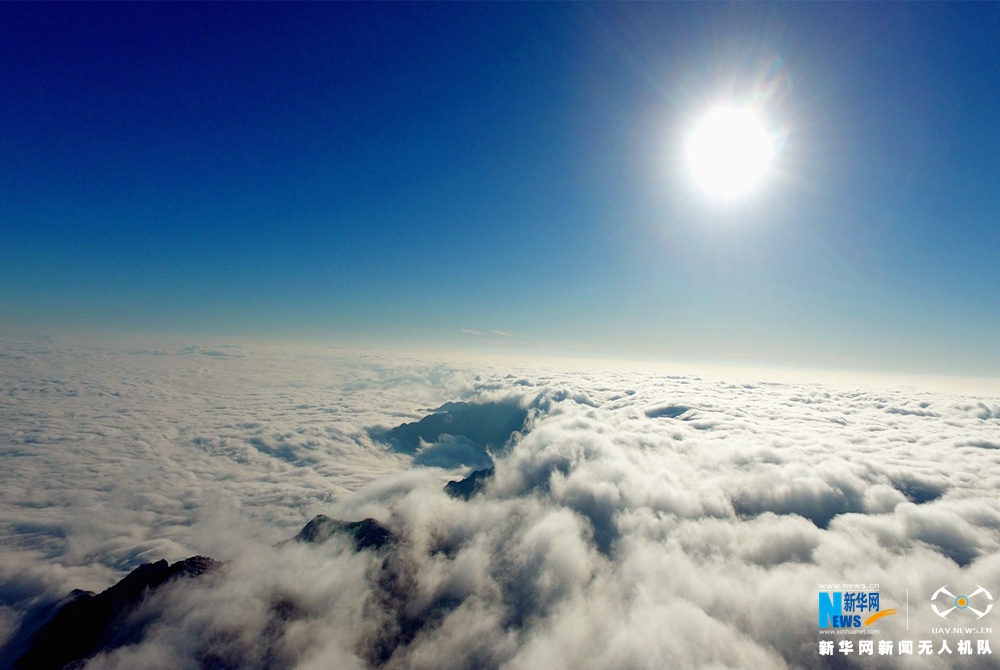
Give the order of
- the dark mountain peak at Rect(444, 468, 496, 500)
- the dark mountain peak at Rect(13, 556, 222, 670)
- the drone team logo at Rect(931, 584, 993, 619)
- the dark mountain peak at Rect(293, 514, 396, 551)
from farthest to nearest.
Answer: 1. the dark mountain peak at Rect(444, 468, 496, 500)
2. the dark mountain peak at Rect(293, 514, 396, 551)
3. the dark mountain peak at Rect(13, 556, 222, 670)
4. the drone team logo at Rect(931, 584, 993, 619)

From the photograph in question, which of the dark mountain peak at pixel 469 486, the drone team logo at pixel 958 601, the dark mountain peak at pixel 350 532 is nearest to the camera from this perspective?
the drone team logo at pixel 958 601

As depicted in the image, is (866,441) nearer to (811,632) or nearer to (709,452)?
(709,452)

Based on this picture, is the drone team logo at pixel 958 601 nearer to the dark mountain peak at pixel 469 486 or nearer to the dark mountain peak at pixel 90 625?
the dark mountain peak at pixel 90 625

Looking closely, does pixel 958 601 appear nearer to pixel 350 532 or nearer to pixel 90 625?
pixel 350 532

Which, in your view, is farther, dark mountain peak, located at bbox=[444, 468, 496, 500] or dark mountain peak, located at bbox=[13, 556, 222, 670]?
dark mountain peak, located at bbox=[444, 468, 496, 500]

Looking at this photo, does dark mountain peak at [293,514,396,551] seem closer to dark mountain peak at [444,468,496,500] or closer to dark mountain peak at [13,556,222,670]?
dark mountain peak at [13,556,222,670]

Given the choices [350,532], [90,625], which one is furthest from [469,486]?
[90,625]

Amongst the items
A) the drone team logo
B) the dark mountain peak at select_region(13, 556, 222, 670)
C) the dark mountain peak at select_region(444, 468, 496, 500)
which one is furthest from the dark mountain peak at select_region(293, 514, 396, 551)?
the drone team logo

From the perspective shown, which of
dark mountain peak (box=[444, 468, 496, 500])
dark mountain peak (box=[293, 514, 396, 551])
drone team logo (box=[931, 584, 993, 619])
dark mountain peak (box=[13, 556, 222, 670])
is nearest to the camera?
drone team logo (box=[931, 584, 993, 619])

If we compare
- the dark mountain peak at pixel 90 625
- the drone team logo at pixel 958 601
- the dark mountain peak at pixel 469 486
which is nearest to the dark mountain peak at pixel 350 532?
the dark mountain peak at pixel 90 625
